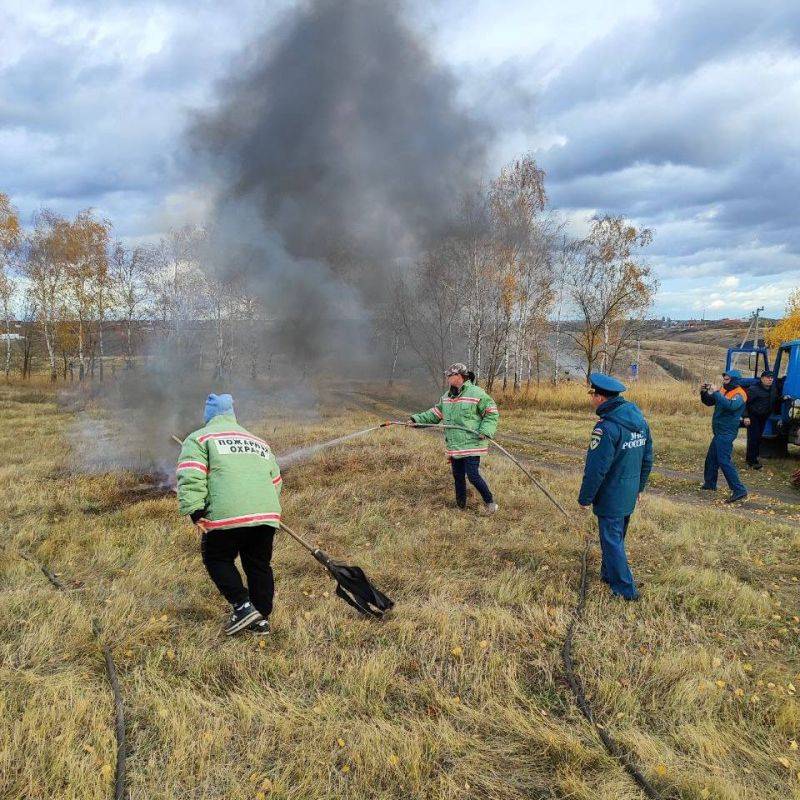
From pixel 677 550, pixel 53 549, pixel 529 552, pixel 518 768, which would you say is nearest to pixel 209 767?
pixel 518 768

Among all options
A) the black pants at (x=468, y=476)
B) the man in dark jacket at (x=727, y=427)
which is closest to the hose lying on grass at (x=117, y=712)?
the black pants at (x=468, y=476)

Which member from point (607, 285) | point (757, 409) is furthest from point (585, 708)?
point (607, 285)

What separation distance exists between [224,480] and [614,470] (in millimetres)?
2942

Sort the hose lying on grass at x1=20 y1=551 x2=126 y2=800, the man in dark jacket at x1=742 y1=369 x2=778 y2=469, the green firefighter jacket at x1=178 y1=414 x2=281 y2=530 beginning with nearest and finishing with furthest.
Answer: the hose lying on grass at x1=20 y1=551 x2=126 y2=800
the green firefighter jacket at x1=178 y1=414 x2=281 y2=530
the man in dark jacket at x1=742 y1=369 x2=778 y2=469

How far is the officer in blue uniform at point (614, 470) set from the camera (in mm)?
3971

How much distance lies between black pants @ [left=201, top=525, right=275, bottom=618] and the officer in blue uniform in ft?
7.98

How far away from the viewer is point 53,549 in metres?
5.18

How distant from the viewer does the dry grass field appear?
2424 millimetres

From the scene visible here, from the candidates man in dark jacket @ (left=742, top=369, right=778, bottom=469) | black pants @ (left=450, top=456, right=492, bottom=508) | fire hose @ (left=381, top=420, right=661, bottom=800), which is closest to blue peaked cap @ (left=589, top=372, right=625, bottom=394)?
fire hose @ (left=381, top=420, right=661, bottom=800)

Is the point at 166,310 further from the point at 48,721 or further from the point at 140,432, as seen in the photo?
the point at 48,721

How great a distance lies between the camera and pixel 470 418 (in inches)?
239

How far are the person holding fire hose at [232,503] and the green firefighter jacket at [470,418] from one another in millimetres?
2946

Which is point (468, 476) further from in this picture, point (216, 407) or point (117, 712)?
point (117, 712)

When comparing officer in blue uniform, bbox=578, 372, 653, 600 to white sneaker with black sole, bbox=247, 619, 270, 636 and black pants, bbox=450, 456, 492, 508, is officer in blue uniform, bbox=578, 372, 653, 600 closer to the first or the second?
black pants, bbox=450, 456, 492, 508
